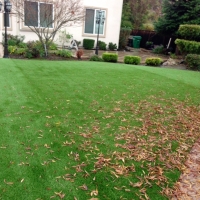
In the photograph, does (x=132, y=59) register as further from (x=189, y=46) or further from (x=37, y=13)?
(x=37, y=13)

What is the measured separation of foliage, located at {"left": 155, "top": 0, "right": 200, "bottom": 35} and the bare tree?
24.3 ft

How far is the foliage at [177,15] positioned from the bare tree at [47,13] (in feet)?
24.3

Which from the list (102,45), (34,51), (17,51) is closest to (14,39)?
(17,51)

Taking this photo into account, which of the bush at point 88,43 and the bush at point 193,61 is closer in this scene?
the bush at point 193,61

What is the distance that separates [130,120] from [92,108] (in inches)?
33.8

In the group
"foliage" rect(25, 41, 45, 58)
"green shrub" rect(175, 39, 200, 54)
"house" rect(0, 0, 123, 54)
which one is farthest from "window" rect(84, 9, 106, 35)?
"foliage" rect(25, 41, 45, 58)

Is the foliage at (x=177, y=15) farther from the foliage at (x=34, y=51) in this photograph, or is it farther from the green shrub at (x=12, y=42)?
the green shrub at (x=12, y=42)

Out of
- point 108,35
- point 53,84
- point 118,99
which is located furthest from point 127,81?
point 108,35

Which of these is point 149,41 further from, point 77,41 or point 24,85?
point 24,85

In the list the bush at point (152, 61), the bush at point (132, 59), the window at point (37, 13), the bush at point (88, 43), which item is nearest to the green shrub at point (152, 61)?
the bush at point (152, 61)

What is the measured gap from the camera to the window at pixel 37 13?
41.3 ft

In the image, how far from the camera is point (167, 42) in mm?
19422

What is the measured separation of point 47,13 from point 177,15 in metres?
9.81

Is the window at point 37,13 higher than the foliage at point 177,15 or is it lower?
lower
